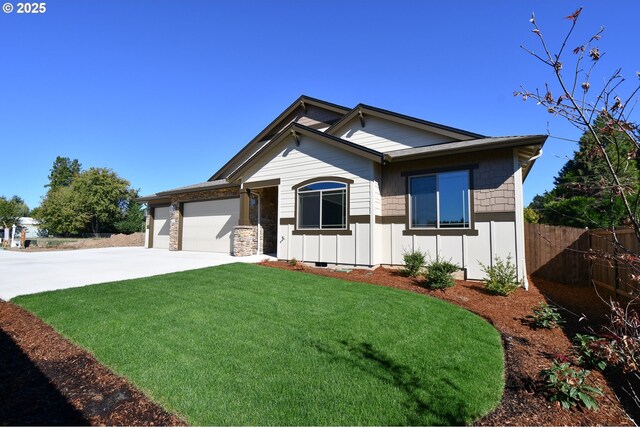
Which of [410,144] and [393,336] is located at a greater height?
[410,144]

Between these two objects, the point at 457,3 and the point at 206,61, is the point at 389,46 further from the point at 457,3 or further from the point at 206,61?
the point at 206,61

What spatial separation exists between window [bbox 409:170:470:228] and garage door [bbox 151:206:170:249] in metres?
15.8

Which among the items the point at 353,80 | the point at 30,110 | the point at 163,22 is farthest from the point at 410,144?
the point at 30,110

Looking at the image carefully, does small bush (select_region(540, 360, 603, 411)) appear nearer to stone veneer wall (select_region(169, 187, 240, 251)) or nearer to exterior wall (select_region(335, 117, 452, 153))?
exterior wall (select_region(335, 117, 452, 153))

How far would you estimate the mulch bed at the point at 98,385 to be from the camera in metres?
2.92

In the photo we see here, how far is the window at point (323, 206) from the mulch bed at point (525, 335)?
1.65 m

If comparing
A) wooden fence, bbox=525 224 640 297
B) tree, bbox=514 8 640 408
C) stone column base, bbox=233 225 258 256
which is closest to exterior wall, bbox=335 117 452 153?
wooden fence, bbox=525 224 640 297

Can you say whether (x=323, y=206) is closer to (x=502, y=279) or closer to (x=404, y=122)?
(x=404, y=122)

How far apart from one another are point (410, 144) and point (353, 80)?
4715mm

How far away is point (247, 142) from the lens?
17234 millimetres

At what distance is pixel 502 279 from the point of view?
744cm

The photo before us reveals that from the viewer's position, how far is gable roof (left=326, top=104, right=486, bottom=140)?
34.9 ft

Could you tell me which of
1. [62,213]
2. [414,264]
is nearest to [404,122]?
[414,264]

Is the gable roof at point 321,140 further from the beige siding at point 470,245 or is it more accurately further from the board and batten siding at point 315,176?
the beige siding at point 470,245
